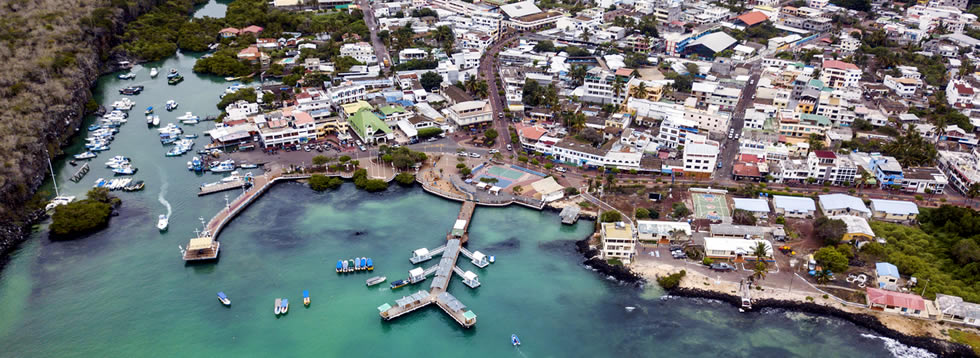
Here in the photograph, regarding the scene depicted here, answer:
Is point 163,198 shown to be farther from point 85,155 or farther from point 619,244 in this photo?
point 619,244

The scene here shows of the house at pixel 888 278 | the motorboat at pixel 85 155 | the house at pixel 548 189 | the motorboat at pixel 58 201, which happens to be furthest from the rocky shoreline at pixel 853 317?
the motorboat at pixel 85 155

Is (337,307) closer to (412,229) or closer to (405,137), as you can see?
(412,229)

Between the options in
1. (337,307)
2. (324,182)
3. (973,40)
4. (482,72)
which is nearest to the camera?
(337,307)

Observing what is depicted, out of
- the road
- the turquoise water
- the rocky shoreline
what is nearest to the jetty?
the turquoise water

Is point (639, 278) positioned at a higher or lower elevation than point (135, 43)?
lower

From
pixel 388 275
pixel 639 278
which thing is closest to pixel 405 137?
pixel 388 275

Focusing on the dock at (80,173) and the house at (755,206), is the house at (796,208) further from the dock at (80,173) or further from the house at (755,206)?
the dock at (80,173)
